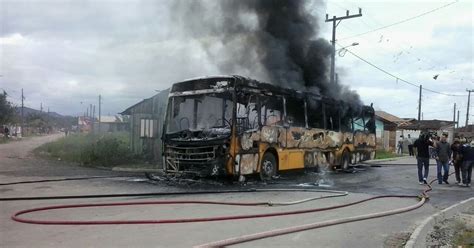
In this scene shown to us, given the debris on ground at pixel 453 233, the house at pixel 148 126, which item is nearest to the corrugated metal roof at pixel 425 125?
the house at pixel 148 126

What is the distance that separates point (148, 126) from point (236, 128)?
33.3ft

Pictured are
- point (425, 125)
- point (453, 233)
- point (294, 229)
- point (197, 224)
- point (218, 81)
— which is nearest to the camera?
point (294, 229)

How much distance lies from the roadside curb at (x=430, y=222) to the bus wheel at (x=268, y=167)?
500 cm

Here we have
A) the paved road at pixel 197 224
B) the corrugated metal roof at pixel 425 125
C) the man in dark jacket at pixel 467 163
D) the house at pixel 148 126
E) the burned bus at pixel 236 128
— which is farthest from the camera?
the corrugated metal roof at pixel 425 125

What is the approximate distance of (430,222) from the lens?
735 cm

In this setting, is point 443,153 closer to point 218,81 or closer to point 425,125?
point 218,81

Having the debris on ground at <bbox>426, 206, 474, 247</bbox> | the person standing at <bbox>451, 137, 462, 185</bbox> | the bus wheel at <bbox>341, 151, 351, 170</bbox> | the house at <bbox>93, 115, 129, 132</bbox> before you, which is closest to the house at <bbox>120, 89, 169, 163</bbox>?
the house at <bbox>93, 115, 129, 132</bbox>

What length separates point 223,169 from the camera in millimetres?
11711

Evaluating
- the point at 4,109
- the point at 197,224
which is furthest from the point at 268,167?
the point at 4,109

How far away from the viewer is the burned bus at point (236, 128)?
1188 centimetres

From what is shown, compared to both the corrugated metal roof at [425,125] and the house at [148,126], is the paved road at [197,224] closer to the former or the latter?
the house at [148,126]

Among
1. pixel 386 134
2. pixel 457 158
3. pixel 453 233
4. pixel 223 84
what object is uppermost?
pixel 223 84

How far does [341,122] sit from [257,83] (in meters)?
6.28

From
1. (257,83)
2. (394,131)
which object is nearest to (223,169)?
(257,83)
